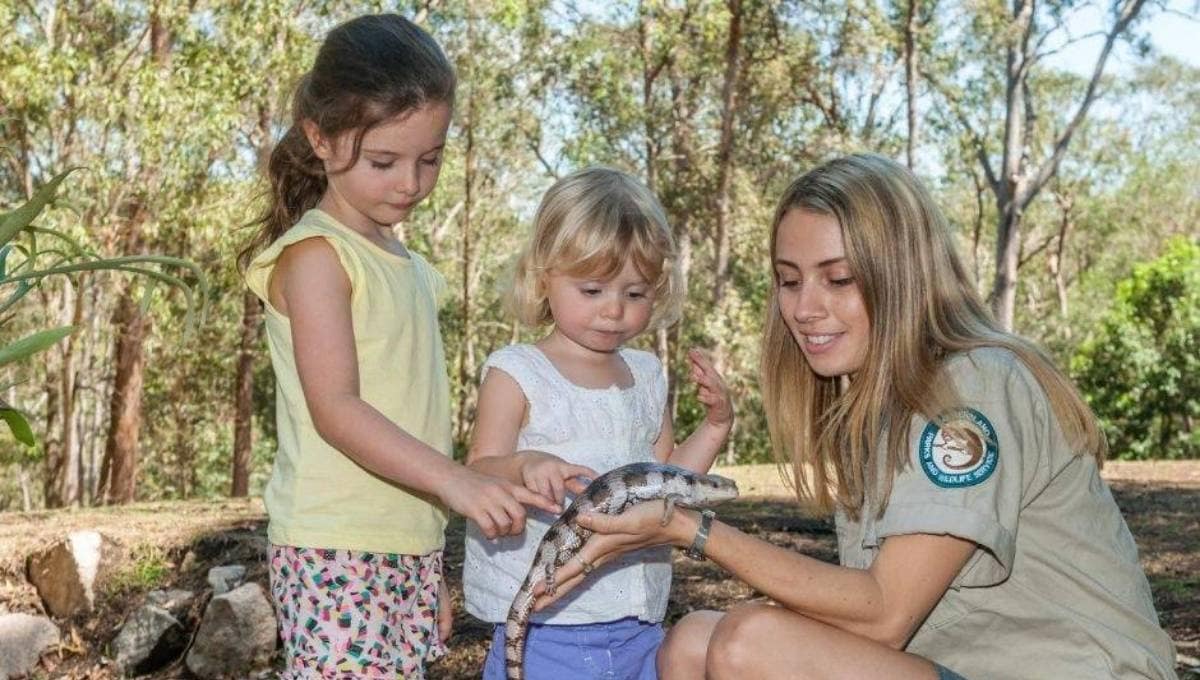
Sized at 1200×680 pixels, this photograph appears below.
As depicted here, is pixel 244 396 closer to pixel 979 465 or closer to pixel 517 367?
pixel 517 367

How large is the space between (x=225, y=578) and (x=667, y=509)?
4197 millimetres

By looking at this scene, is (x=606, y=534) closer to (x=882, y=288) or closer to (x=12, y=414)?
(x=882, y=288)

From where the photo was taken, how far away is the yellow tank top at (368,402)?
271 centimetres

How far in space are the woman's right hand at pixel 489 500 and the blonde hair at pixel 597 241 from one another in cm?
66

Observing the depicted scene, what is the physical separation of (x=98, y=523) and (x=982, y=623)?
6561mm

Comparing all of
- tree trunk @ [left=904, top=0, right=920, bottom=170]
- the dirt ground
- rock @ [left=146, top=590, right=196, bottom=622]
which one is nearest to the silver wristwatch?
the dirt ground

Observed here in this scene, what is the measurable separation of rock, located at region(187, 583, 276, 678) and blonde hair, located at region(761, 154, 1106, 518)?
3.46 metres

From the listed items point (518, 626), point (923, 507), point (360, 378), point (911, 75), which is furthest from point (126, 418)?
point (923, 507)

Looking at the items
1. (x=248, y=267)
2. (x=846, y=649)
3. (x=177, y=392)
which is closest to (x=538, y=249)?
A: (x=248, y=267)

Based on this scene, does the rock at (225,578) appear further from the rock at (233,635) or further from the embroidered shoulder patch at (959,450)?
the embroidered shoulder patch at (959,450)

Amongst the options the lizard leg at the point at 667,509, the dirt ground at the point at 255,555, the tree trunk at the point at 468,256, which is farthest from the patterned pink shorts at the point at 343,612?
the tree trunk at the point at 468,256

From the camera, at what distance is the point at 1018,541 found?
2.66 m

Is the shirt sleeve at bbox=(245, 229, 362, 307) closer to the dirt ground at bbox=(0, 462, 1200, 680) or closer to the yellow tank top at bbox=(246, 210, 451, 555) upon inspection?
the yellow tank top at bbox=(246, 210, 451, 555)

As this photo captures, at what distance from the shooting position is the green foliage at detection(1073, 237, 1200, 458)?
1942cm
